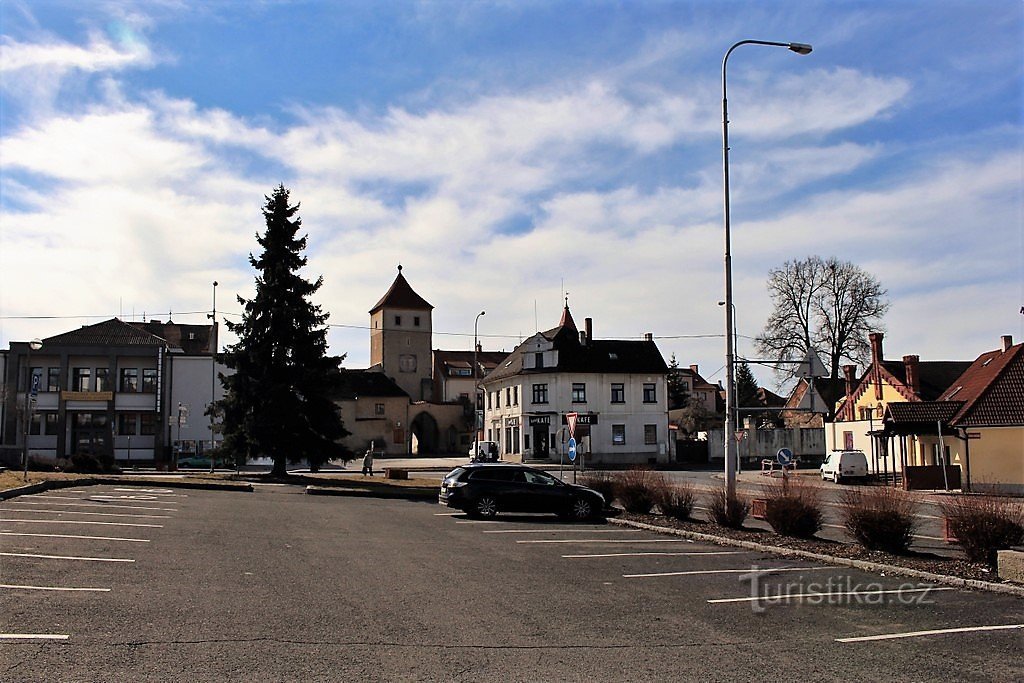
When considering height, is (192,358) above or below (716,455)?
above

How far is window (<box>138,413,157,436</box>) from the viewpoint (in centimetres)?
6588

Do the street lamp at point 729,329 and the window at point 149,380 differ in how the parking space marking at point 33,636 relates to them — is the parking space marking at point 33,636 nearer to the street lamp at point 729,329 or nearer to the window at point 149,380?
the street lamp at point 729,329

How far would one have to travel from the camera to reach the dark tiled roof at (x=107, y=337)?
214ft

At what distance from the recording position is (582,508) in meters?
23.7

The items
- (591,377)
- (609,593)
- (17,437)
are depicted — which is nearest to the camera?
(609,593)

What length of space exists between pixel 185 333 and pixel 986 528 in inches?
3364

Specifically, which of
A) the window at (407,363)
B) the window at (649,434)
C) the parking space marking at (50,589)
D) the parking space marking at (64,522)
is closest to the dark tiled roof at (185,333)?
the window at (407,363)

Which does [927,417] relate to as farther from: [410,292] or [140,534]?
[410,292]

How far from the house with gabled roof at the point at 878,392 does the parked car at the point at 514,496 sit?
34.4 m

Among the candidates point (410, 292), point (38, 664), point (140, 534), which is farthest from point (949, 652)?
point (410, 292)

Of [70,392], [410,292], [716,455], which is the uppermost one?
[410,292]

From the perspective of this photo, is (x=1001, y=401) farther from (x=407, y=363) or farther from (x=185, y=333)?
(x=407, y=363)

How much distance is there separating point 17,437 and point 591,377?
40.5 meters

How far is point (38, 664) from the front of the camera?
8.02 meters
